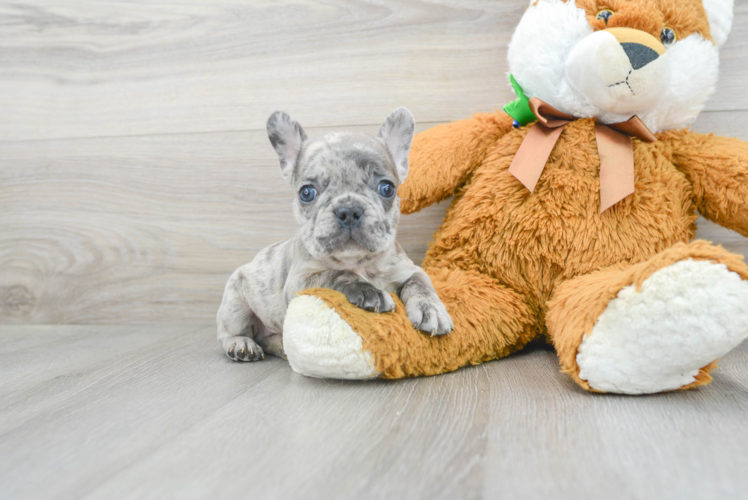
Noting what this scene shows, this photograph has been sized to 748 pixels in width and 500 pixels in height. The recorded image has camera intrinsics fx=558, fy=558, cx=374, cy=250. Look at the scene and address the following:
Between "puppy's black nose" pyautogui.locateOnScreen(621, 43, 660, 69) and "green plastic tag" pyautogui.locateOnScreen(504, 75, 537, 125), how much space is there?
30 cm

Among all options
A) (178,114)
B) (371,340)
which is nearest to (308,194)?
(371,340)

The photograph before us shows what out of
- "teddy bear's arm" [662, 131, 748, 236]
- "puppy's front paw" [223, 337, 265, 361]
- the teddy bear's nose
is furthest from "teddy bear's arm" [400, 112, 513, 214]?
"puppy's front paw" [223, 337, 265, 361]

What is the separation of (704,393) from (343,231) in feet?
2.91

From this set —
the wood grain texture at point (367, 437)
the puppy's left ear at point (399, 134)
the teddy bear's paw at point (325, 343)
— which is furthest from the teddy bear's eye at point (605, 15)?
the teddy bear's paw at point (325, 343)

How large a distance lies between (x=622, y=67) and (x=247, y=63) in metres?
1.37

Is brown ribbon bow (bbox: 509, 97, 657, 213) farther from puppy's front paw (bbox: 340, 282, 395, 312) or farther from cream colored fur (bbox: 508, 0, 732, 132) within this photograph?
puppy's front paw (bbox: 340, 282, 395, 312)

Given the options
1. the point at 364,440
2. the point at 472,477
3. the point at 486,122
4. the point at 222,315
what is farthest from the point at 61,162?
the point at 472,477

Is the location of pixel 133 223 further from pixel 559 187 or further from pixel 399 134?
pixel 559 187

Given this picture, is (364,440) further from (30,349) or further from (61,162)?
(61,162)

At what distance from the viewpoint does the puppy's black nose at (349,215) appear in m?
1.34

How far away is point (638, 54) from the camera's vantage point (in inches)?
57.4

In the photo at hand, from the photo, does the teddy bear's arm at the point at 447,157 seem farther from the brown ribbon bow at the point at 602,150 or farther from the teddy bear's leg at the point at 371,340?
the teddy bear's leg at the point at 371,340

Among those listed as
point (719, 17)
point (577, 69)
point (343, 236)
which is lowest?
point (343, 236)

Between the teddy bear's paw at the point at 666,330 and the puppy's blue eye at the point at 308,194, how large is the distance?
2.48 feet
